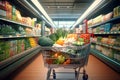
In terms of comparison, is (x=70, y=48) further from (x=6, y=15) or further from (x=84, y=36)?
(x=6, y=15)

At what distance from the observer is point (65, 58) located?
219cm

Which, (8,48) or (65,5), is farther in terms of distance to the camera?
(65,5)

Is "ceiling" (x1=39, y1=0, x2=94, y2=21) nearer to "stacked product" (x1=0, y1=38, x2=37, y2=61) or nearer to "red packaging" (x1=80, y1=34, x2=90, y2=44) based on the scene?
"stacked product" (x1=0, y1=38, x2=37, y2=61)

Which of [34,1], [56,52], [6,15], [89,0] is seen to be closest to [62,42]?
[56,52]

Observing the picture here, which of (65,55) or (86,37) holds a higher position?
(86,37)

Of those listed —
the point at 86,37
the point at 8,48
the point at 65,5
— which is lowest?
the point at 8,48

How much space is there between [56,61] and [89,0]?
363 inches

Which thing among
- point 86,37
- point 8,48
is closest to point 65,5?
point 8,48

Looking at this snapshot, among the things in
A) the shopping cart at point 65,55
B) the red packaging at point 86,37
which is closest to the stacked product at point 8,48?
the shopping cart at point 65,55

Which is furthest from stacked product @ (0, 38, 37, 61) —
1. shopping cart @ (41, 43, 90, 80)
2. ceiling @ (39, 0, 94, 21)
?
ceiling @ (39, 0, 94, 21)

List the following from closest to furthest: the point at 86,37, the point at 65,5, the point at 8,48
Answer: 1. the point at 86,37
2. the point at 8,48
3. the point at 65,5

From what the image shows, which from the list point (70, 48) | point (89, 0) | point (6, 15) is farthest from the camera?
point (89, 0)

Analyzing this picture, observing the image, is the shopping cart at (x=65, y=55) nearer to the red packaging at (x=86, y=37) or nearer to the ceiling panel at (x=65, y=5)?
the red packaging at (x=86, y=37)

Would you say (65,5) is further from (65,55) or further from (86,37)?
Result: (65,55)
